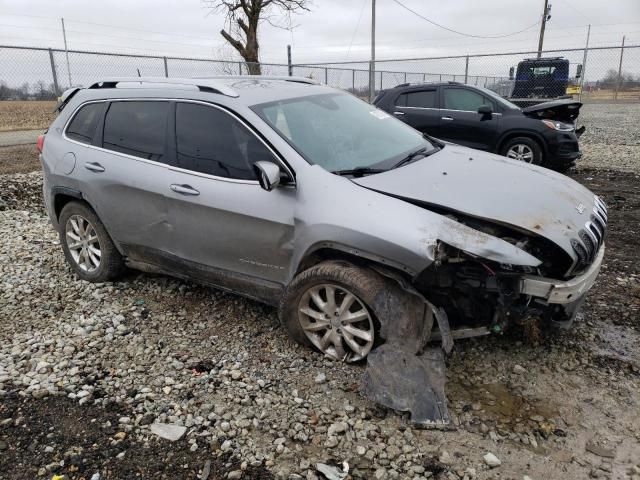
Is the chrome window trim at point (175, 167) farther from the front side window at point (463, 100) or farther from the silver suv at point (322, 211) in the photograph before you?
the front side window at point (463, 100)

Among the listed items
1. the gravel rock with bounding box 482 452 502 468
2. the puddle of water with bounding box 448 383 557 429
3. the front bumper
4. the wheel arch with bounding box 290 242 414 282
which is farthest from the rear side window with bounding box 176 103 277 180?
the gravel rock with bounding box 482 452 502 468

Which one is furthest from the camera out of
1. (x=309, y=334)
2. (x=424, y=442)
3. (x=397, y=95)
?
(x=397, y=95)

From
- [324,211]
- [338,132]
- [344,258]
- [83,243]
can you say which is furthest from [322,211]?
[83,243]

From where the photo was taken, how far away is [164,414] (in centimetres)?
297

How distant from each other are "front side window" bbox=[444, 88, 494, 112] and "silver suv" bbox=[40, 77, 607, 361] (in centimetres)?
556

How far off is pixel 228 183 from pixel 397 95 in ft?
24.1

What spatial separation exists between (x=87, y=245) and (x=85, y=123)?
3.60 ft

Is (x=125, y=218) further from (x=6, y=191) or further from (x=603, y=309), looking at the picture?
(x=6, y=191)

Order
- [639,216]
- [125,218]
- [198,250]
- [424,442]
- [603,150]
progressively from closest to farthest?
[424,442] → [198,250] → [125,218] → [639,216] → [603,150]

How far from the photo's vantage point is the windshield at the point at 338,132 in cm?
348

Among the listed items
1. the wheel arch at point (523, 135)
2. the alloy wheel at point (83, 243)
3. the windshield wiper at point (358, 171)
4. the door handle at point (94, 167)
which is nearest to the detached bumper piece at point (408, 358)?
the windshield wiper at point (358, 171)

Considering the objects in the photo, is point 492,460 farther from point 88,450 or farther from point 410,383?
point 88,450

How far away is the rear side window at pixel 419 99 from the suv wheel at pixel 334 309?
292 inches

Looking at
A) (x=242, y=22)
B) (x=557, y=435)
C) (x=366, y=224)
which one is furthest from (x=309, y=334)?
(x=242, y=22)
